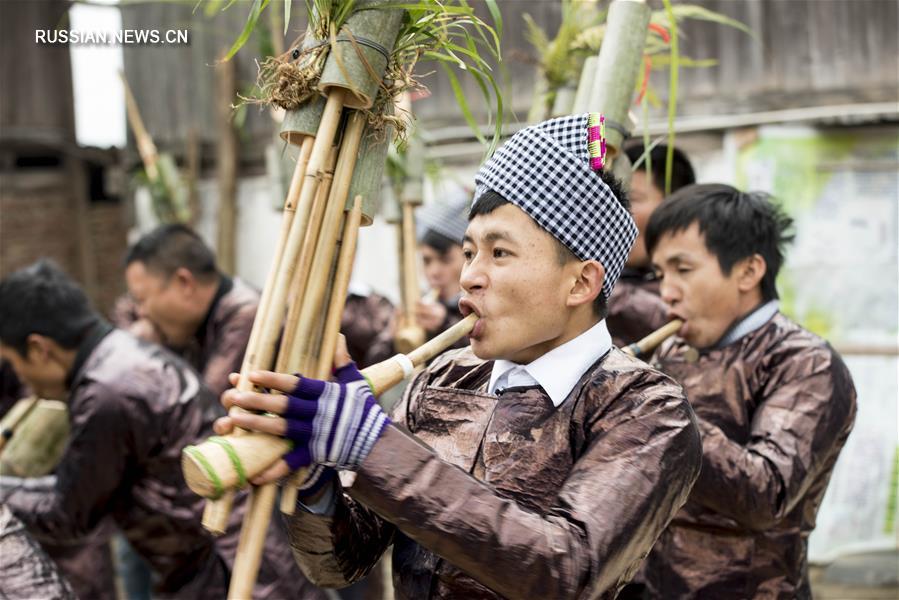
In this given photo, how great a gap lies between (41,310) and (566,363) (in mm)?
2692

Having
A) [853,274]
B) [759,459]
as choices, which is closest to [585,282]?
[759,459]

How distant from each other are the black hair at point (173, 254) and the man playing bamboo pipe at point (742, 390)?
8.91 feet

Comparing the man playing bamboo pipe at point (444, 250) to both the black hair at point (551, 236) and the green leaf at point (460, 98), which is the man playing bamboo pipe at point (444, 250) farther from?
the black hair at point (551, 236)

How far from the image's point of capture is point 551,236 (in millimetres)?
2002

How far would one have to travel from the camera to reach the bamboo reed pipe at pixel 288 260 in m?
1.76

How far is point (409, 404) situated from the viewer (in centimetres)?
227

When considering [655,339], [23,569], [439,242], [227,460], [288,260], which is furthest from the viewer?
[439,242]

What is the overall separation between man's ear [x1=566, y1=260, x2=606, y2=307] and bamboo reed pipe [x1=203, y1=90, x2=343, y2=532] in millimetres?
525

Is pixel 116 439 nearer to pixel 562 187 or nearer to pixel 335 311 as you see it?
pixel 335 311

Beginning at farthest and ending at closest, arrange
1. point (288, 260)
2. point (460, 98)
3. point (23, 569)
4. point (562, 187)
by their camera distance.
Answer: point (23, 569) < point (460, 98) < point (562, 187) < point (288, 260)

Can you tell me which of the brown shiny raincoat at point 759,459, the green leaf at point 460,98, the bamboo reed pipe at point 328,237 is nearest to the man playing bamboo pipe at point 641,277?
the brown shiny raincoat at point 759,459

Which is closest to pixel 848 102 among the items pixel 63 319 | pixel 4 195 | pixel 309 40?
pixel 63 319

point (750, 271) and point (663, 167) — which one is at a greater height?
point (663, 167)

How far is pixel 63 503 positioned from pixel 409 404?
2.11 m
